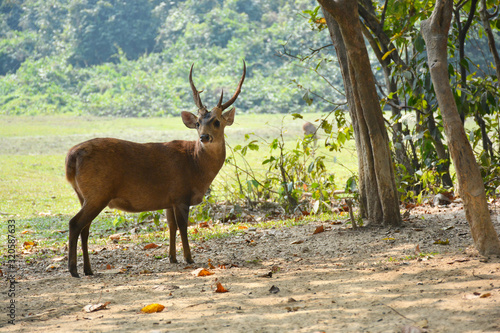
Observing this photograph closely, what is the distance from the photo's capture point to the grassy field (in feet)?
27.4

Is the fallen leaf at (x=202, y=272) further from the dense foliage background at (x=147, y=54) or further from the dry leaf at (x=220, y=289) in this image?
the dense foliage background at (x=147, y=54)

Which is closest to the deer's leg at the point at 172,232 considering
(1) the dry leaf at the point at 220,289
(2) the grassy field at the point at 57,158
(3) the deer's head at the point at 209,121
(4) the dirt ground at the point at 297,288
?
(4) the dirt ground at the point at 297,288

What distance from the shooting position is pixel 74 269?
16.2 ft

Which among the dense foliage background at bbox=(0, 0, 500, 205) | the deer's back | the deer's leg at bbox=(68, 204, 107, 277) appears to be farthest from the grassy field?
the dense foliage background at bbox=(0, 0, 500, 205)

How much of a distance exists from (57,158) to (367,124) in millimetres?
10236

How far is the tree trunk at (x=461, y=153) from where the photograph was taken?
4.12m

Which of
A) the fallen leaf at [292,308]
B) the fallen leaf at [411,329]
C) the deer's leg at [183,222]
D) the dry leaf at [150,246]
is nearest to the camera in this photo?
the fallen leaf at [411,329]

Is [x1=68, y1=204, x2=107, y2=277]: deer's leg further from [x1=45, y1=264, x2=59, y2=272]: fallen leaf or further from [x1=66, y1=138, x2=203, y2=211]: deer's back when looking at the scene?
[x1=45, y1=264, x2=59, y2=272]: fallen leaf

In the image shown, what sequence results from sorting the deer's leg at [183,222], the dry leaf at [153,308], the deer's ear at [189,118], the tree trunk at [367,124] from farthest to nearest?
1. the deer's ear at [189,118]
2. the deer's leg at [183,222]
3. the tree trunk at [367,124]
4. the dry leaf at [153,308]

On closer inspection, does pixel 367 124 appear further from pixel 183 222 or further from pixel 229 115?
pixel 183 222

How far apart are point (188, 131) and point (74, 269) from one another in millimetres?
12305

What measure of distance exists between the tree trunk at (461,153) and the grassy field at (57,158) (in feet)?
8.79

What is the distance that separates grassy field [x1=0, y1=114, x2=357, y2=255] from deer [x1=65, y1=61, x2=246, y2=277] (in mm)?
1463

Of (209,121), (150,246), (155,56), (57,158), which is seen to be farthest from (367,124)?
(155,56)
